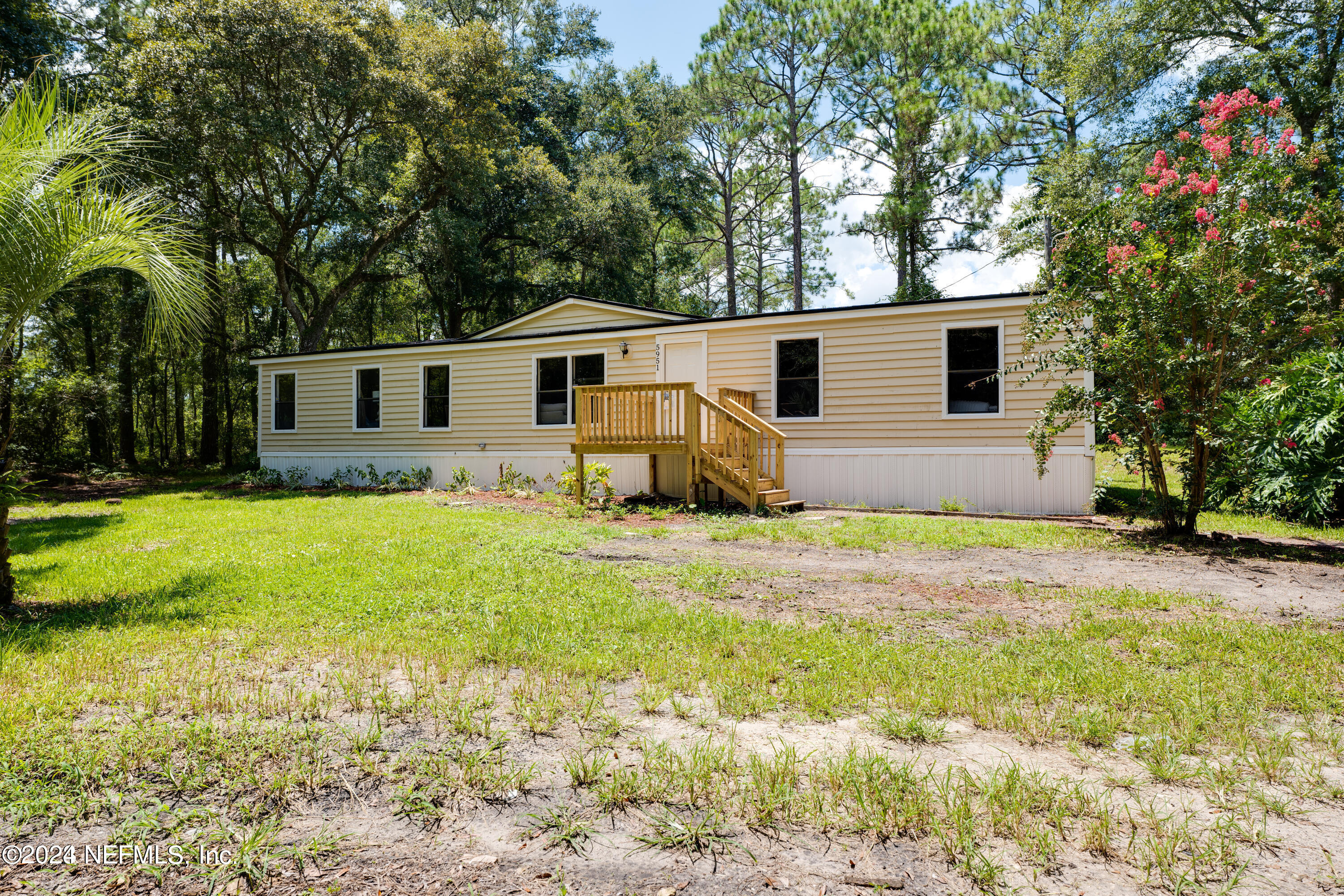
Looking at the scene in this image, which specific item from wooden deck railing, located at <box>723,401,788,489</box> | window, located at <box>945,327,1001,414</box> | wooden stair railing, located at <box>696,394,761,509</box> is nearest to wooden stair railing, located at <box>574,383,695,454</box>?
wooden stair railing, located at <box>696,394,761,509</box>

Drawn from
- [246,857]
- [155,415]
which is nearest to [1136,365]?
[246,857]

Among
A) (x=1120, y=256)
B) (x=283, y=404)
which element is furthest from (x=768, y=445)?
(x=283, y=404)

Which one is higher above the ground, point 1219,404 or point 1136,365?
point 1136,365

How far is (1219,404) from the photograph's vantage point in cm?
673

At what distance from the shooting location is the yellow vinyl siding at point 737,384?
34.3 feet

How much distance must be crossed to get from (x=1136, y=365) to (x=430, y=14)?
23.3 metres

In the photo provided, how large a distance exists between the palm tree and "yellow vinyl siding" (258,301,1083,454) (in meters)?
8.08

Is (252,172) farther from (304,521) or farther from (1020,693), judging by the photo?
(1020,693)

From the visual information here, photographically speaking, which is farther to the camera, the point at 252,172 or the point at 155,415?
the point at 155,415

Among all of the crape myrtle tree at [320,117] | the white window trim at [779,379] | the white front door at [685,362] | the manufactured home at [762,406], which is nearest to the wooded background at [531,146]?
the crape myrtle tree at [320,117]

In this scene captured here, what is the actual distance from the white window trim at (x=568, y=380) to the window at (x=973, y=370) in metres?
5.98

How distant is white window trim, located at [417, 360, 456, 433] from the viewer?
14.6 metres

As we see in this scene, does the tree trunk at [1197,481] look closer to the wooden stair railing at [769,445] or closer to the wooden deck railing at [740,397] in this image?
the wooden stair railing at [769,445]

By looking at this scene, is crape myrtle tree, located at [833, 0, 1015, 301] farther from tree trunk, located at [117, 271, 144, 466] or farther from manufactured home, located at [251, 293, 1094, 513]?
tree trunk, located at [117, 271, 144, 466]
